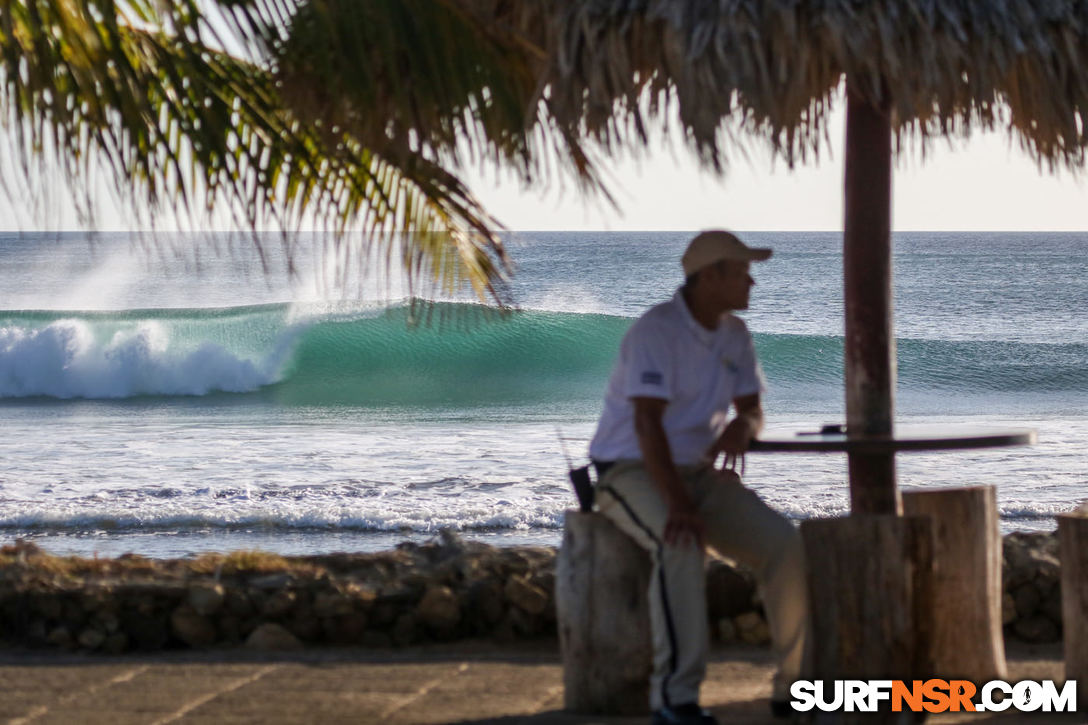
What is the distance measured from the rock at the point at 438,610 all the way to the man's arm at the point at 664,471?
1780mm

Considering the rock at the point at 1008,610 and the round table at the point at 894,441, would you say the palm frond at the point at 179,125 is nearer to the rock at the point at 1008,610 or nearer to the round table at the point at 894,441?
the round table at the point at 894,441

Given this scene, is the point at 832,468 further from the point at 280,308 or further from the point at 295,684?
the point at 280,308

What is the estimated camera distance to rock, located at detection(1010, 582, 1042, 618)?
5.30 meters

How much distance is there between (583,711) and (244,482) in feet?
25.4

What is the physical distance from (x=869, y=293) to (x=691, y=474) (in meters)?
0.93

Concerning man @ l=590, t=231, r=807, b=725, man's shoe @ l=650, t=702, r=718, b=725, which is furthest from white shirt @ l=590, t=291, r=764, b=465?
man's shoe @ l=650, t=702, r=718, b=725

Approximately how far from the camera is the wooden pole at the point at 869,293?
4324mm

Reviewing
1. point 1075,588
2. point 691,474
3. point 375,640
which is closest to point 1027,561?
point 1075,588

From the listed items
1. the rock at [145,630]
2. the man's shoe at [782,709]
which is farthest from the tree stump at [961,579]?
the rock at [145,630]

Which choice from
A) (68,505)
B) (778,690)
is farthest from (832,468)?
(778,690)

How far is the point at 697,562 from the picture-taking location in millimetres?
3641

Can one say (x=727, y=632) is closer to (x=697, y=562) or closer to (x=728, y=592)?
(x=728, y=592)

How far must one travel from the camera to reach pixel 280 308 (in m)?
29.8

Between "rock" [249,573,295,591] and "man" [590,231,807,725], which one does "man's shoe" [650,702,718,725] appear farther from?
"rock" [249,573,295,591]
